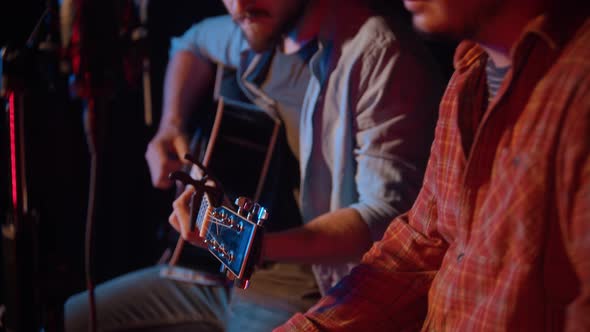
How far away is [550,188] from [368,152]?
2.95ft

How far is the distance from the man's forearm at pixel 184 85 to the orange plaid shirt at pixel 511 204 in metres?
1.59

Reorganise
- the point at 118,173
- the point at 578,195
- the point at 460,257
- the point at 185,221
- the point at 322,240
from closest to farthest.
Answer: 1. the point at 578,195
2. the point at 460,257
3. the point at 185,221
4. the point at 322,240
5. the point at 118,173

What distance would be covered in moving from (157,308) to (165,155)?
0.62m

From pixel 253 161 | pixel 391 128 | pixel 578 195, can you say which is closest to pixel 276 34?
pixel 253 161

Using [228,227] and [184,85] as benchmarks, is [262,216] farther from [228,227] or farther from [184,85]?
[184,85]

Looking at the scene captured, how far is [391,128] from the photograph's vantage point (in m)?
1.80

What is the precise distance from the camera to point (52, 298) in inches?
56.9

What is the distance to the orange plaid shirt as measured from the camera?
35.7 inches

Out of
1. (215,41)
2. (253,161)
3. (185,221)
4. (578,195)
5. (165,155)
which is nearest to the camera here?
(578,195)

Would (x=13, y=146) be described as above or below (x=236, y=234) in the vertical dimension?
above

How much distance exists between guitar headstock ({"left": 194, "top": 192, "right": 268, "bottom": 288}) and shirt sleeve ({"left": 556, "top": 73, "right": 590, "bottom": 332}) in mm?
583

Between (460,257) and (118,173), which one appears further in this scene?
(118,173)

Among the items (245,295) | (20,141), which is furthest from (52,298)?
(245,295)

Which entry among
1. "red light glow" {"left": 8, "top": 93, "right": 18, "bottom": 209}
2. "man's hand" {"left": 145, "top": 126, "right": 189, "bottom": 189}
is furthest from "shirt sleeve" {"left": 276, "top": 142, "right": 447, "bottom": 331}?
"man's hand" {"left": 145, "top": 126, "right": 189, "bottom": 189}
